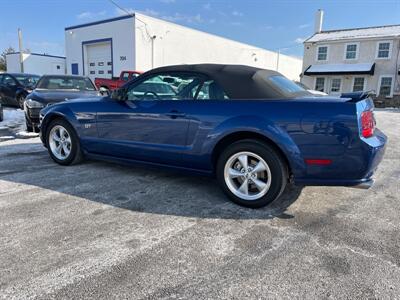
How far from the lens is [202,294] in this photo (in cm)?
200

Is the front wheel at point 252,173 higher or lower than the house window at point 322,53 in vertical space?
lower

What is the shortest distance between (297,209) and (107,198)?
2144 millimetres

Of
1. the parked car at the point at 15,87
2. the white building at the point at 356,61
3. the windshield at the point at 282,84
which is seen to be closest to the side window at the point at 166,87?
the windshield at the point at 282,84

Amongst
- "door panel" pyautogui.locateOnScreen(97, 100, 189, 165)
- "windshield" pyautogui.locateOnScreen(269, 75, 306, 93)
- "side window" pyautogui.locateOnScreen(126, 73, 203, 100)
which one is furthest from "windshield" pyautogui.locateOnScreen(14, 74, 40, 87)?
"windshield" pyautogui.locateOnScreen(269, 75, 306, 93)

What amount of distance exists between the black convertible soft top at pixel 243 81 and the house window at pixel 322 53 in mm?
24797

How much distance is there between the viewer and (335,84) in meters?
25.3

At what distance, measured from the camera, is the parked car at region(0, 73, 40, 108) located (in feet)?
39.1

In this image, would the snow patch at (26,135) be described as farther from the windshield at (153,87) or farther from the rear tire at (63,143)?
the windshield at (153,87)

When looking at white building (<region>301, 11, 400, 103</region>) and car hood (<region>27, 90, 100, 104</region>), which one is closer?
car hood (<region>27, 90, 100, 104</region>)

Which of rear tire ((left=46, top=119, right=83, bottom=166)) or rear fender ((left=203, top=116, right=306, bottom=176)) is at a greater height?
rear fender ((left=203, top=116, right=306, bottom=176))

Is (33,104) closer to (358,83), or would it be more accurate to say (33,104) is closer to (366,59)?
(358,83)

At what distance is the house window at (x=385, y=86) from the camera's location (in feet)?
76.8

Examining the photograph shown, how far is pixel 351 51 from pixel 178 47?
13703 mm

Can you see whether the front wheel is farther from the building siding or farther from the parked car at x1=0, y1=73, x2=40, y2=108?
the building siding
